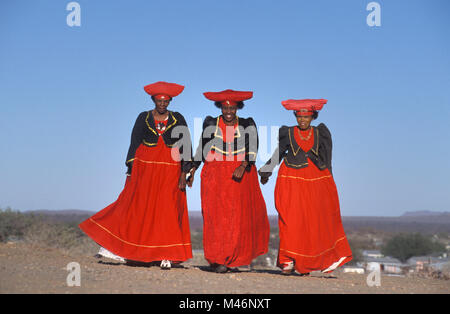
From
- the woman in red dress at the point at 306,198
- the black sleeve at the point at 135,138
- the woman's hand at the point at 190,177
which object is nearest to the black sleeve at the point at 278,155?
the woman in red dress at the point at 306,198

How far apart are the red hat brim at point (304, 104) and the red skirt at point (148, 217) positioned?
2115mm

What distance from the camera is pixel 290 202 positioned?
9656 mm

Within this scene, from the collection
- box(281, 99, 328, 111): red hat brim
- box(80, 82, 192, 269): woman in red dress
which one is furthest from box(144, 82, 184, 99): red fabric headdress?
box(281, 99, 328, 111): red hat brim

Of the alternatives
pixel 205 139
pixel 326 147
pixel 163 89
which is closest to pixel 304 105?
pixel 326 147

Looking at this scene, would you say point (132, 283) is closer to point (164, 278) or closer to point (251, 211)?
point (164, 278)

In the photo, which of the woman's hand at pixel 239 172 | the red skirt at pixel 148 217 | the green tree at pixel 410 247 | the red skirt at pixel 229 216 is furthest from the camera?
the green tree at pixel 410 247

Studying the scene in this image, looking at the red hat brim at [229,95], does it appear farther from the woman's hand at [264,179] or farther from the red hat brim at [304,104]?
the woman's hand at [264,179]

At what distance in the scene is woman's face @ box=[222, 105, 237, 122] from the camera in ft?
32.0

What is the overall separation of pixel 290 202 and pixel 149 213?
7.56 feet

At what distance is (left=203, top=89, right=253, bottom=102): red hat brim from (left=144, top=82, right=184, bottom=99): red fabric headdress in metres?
0.64

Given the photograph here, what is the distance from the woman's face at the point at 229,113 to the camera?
9766mm

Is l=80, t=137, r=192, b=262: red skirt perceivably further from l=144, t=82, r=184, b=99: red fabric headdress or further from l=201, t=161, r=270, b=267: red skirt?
l=144, t=82, r=184, b=99: red fabric headdress

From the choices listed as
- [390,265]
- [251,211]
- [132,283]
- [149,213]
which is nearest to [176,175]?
[149,213]

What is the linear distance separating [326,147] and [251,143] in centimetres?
126
